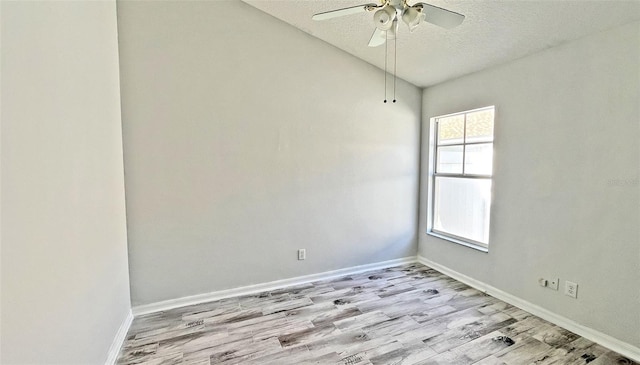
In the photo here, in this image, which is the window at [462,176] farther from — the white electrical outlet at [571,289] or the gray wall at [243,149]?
the white electrical outlet at [571,289]

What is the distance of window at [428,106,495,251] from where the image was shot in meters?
3.07

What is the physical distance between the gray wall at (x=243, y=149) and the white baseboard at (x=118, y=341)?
0.22 meters

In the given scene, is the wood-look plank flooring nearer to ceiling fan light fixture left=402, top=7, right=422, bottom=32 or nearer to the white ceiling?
ceiling fan light fixture left=402, top=7, right=422, bottom=32

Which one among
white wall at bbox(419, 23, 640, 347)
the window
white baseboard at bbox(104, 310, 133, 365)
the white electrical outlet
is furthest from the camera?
the window

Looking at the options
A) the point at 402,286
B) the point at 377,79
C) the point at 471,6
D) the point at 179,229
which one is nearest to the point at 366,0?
the point at 471,6

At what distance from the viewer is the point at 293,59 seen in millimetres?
3025

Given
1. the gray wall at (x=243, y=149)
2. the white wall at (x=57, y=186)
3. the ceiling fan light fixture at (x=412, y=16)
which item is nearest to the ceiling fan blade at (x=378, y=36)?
the ceiling fan light fixture at (x=412, y=16)

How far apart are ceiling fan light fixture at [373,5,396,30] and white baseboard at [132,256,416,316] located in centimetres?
268

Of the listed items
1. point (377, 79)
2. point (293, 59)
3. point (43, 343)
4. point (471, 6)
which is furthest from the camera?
point (377, 79)

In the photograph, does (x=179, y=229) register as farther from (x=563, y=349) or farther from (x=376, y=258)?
(x=563, y=349)

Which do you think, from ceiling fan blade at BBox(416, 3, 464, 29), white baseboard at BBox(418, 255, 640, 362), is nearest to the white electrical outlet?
white baseboard at BBox(418, 255, 640, 362)

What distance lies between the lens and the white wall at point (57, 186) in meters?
0.99

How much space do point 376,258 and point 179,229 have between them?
7.98ft

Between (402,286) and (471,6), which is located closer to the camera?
(471,6)
